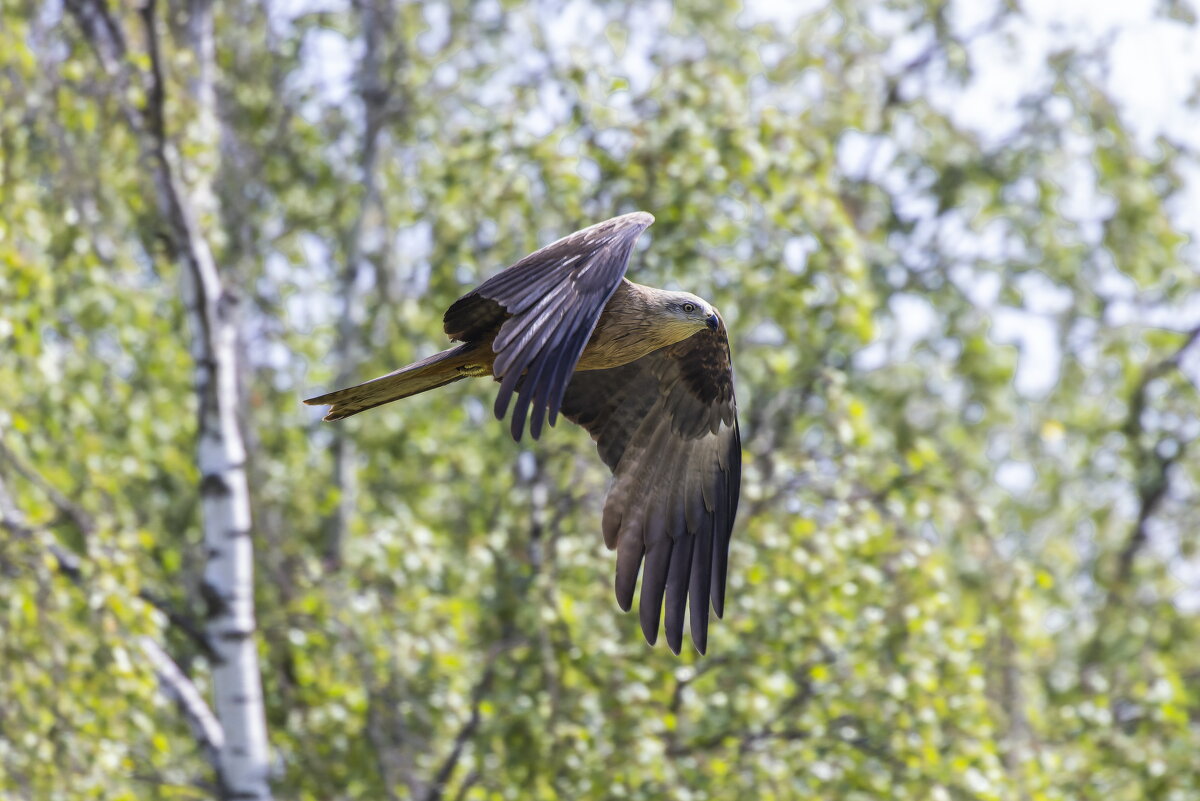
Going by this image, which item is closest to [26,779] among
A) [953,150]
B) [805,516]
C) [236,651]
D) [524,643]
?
[236,651]

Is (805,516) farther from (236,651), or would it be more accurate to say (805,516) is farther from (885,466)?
(236,651)

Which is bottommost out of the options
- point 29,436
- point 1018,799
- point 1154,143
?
point 1018,799

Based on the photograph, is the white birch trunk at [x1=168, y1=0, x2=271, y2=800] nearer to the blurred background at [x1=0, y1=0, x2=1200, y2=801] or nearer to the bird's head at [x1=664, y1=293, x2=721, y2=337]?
the blurred background at [x1=0, y1=0, x2=1200, y2=801]

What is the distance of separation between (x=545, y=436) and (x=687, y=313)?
1852 mm

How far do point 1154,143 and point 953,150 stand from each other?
43.0 inches

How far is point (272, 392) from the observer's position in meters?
8.02

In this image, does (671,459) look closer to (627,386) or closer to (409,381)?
(627,386)

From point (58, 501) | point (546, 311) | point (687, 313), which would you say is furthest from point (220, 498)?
point (546, 311)

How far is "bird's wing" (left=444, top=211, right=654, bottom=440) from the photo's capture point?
331 centimetres

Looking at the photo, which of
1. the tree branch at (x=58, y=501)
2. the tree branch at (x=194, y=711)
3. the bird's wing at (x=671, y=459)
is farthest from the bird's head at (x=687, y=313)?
the tree branch at (x=194, y=711)

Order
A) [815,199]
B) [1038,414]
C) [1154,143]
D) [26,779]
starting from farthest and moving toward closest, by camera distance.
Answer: [1038,414], [1154,143], [815,199], [26,779]

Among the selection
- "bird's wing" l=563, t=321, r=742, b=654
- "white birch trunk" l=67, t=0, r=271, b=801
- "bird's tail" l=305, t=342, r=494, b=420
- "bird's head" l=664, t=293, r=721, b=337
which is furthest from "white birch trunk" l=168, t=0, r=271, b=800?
"bird's head" l=664, t=293, r=721, b=337

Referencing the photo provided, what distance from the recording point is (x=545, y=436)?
6.17 meters

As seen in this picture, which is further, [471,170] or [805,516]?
[471,170]
